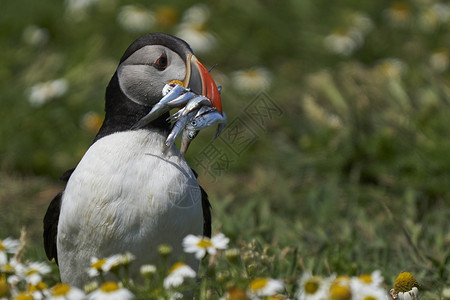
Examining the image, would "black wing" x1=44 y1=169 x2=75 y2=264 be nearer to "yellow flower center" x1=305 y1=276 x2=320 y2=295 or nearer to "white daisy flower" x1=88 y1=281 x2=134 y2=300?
"white daisy flower" x1=88 y1=281 x2=134 y2=300

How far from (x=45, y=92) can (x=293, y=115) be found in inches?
85.6

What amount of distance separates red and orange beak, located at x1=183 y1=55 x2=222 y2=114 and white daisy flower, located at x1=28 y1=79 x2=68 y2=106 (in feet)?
10.8

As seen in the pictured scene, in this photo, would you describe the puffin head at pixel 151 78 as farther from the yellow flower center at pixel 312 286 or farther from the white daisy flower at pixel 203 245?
the yellow flower center at pixel 312 286

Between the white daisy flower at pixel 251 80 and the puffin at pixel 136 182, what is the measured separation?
3787 mm

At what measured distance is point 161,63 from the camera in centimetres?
312

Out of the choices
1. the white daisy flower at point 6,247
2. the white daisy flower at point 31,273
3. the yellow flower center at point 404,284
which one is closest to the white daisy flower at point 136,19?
the white daisy flower at point 6,247

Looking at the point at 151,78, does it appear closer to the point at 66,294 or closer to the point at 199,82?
the point at 199,82

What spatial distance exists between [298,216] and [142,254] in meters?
2.42

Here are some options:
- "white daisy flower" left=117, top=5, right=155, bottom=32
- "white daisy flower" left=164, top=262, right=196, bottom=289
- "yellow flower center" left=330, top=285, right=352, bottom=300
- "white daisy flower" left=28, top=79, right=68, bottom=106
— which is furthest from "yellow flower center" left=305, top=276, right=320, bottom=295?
"white daisy flower" left=117, top=5, right=155, bottom=32

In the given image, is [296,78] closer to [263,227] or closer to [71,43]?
[71,43]

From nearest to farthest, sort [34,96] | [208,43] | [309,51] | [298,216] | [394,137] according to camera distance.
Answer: [298,216] < [394,137] < [34,96] < [208,43] < [309,51]

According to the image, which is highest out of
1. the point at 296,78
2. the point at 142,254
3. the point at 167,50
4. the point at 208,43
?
the point at 167,50

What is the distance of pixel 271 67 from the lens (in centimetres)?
763

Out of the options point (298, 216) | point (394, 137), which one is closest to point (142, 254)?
point (298, 216)
